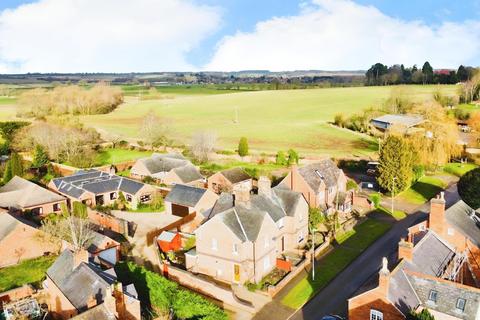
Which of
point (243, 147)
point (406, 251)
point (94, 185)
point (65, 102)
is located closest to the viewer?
point (406, 251)

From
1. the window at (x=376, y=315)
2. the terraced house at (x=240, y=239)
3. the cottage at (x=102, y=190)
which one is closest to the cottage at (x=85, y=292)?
the terraced house at (x=240, y=239)

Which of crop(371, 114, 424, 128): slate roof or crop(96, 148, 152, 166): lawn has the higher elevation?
crop(371, 114, 424, 128): slate roof

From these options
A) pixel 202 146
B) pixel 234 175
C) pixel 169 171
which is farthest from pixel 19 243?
pixel 202 146

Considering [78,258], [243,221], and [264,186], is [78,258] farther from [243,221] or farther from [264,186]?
[264,186]

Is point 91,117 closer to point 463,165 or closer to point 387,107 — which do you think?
point 387,107

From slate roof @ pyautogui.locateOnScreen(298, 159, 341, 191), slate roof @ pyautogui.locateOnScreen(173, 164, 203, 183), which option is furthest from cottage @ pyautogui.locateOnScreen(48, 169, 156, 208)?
slate roof @ pyautogui.locateOnScreen(298, 159, 341, 191)

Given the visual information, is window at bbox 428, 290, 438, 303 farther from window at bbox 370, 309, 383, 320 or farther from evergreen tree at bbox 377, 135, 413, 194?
evergreen tree at bbox 377, 135, 413, 194
